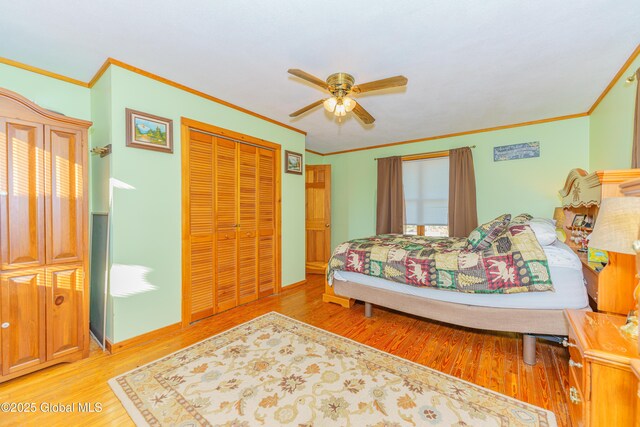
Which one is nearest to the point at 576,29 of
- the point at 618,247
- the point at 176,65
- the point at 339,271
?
the point at 618,247

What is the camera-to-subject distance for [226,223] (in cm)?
319

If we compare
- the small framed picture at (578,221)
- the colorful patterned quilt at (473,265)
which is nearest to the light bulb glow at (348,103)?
the colorful patterned quilt at (473,265)

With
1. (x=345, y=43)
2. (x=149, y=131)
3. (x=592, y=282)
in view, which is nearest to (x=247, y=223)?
(x=149, y=131)

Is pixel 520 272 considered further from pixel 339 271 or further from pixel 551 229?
pixel 339 271

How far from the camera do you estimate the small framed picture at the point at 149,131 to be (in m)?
2.35

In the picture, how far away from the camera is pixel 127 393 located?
1753 mm

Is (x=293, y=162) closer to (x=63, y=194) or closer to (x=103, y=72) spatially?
(x=103, y=72)

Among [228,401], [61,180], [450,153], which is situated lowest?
[228,401]

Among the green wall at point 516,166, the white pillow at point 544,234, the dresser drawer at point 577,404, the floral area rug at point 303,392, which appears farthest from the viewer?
the green wall at point 516,166

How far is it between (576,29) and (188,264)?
3.85 metres

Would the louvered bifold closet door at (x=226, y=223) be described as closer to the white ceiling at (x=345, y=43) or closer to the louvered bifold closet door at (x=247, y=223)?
the louvered bifold closet door at (x=247, y=223)

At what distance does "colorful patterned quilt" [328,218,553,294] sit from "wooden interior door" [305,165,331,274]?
237 centimetres

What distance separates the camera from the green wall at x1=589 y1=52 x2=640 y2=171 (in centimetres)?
229

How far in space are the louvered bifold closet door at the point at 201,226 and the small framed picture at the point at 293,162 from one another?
123 cm
